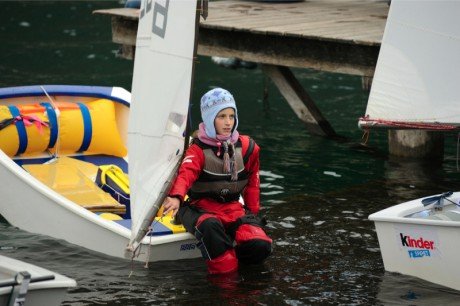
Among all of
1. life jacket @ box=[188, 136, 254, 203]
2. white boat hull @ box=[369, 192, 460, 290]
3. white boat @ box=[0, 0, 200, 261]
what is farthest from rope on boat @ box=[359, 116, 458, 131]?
white boat @ box=[0, 0, 200, 261]

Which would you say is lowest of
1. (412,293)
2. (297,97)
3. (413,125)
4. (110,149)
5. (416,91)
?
(412,293)

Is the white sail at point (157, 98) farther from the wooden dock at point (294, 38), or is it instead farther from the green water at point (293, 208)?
the wooden dock at point (294, 38)

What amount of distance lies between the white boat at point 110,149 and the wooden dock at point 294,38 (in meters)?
2.22

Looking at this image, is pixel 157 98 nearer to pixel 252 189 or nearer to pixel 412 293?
pixel 252 189

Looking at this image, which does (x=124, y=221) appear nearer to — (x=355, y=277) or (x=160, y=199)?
(x=160, y=199)

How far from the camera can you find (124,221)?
23.4ft

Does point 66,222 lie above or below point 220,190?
below

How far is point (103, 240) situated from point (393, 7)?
2.64 meters

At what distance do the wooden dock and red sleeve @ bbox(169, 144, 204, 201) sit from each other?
3.47 metres

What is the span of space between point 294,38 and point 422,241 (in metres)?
4.55

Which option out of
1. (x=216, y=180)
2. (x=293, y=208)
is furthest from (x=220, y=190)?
(x=293, y=208)

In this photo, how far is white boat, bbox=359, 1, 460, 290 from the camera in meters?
6.45

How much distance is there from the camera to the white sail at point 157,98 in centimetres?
616

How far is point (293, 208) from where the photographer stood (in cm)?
858
